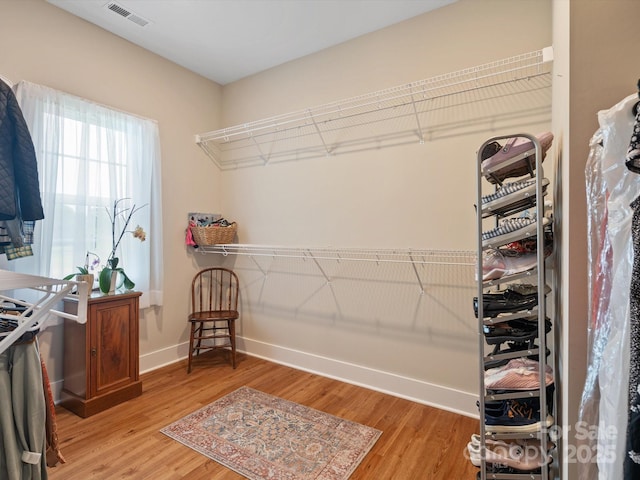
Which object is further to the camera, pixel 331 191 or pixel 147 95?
pixel 147 95

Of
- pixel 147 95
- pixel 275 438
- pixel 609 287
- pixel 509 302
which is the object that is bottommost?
pixel 275 438

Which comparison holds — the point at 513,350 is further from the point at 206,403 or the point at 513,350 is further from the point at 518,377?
the point at 206,403

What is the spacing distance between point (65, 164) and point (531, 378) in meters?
3.04

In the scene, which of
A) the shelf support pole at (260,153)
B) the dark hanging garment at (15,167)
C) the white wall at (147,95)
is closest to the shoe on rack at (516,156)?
the dark hanging garment at (15,167)

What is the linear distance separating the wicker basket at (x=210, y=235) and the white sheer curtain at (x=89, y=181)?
348 mm

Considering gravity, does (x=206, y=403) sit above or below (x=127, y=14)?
below

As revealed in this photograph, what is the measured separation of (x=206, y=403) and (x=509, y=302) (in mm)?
2071

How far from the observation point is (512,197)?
1.29m

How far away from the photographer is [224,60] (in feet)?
9.85

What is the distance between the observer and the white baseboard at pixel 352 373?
223 centimetres

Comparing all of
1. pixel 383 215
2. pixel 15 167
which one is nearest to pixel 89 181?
pixel 15 167

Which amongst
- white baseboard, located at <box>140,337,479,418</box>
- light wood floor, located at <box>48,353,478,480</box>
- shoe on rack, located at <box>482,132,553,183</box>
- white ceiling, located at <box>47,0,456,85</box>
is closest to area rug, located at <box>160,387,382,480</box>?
light wood floor, located at <box>48,353,478,480</box>

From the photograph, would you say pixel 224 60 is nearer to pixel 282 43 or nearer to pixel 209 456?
pixel 282 43

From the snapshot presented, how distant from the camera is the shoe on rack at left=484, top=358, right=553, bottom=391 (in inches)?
50.3
